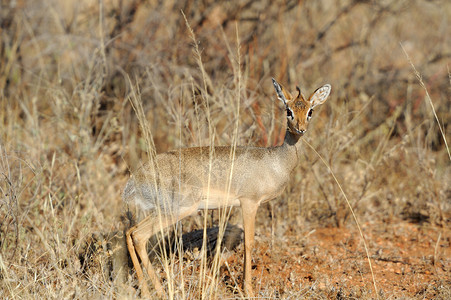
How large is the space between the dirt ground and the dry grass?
8 cm

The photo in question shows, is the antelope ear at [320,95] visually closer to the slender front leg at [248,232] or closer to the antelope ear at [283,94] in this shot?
the antelope ear at [283,94]

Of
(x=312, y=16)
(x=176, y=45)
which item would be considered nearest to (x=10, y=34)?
(x=176, y=45)

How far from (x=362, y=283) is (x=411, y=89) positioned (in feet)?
16.4

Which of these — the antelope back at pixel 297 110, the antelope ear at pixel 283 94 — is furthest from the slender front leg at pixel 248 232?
the antelope ear at pixel 283 94

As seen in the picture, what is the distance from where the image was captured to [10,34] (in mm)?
8461

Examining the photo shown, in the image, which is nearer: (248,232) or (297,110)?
(297,110)

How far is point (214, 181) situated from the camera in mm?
4520

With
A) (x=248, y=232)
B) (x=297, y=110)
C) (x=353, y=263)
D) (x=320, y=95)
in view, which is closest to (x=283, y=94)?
(x=297, y=110)

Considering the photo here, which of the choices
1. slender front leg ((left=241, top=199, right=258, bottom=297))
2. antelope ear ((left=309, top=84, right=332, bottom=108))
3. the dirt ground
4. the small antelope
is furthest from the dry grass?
antelope ear ((left=309, top=84, right=332, bottom=108))

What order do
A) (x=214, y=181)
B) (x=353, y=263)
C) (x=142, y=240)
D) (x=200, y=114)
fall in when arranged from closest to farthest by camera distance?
(x=142, y=240), (x=214, y=181), (x=353, y=263), (x=200, y=114)

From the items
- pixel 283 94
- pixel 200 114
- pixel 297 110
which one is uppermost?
pixel 283 94

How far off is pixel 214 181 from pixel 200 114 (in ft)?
6.24

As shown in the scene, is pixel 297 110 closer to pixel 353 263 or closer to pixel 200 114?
pixel 353 263

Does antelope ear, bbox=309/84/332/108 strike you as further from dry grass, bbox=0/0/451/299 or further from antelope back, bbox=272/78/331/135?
dry grass, bbox=0/0/451/299
